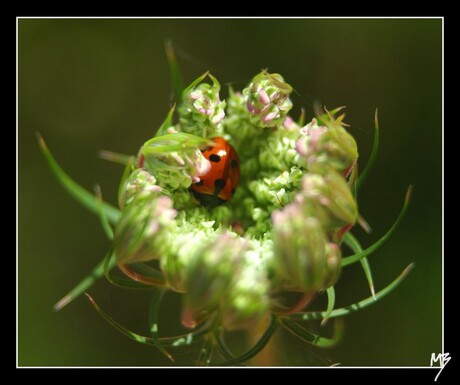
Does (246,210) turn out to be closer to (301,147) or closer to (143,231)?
(301,147)

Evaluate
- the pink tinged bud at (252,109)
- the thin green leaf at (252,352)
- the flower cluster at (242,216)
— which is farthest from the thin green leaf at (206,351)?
the pink tinged bud at (252,109)

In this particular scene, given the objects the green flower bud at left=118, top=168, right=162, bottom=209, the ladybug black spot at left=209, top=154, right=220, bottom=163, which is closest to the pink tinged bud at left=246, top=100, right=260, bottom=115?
the ladybug black spot at left=209, top=154, right=220, bottom=163

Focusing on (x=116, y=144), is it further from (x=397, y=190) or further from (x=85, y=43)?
(x=397, y=190)

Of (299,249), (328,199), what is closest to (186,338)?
(299,249)

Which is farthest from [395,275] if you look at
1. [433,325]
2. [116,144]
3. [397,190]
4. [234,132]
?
[116,144]

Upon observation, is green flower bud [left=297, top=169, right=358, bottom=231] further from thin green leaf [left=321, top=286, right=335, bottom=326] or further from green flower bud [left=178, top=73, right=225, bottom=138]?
green flower bud [left=178, top=73, right=225, bottom=138]
